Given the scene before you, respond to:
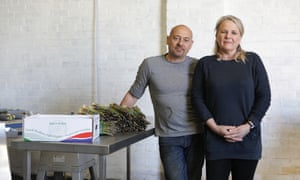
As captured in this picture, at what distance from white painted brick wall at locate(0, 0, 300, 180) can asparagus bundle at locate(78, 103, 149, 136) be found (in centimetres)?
129

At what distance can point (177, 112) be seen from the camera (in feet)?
7.27

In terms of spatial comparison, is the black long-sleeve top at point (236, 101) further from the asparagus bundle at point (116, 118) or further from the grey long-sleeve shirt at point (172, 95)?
the asparagus bundle at point (116, 118)

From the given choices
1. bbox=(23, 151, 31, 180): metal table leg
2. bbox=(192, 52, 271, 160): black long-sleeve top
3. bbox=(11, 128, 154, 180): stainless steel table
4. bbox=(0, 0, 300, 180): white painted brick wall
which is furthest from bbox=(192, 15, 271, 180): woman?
bbox=(0, 0, 300, 180): white painted brick wall

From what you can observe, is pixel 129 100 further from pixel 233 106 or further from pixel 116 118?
pixel 233 106

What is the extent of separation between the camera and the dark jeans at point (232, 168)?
6.33ft

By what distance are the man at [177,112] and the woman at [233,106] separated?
0.77 ft

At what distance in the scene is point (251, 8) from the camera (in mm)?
3344

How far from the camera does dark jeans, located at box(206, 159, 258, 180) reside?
193cm

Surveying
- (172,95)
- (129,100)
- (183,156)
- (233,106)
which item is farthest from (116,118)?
(233,106)

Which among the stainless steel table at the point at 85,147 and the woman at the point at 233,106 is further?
the woman at the point at 233,106

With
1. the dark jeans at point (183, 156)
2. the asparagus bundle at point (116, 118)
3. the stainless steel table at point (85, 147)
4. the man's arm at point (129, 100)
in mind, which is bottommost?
the dark jeans at point (183, 156)

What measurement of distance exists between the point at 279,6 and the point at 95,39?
1.84m

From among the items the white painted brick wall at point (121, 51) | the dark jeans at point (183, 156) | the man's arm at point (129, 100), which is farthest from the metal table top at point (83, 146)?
the white painted brick wall at point (121, 51)

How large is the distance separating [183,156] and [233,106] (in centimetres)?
55
